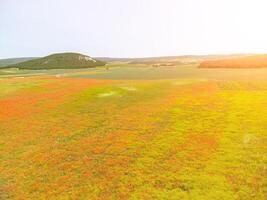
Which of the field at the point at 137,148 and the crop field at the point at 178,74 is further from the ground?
the crop field at the point at 178,74

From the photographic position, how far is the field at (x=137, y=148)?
1412 centimetres

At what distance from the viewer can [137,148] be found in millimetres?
19297

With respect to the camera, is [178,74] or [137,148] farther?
[178,74]

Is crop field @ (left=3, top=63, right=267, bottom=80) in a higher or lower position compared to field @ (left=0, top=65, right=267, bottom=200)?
higher

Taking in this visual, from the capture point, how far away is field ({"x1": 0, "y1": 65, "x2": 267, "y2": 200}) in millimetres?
14117

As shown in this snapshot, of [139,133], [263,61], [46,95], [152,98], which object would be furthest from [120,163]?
[263,61]

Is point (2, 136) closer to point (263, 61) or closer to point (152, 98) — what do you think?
point (152, 98)

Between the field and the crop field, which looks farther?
the crop field

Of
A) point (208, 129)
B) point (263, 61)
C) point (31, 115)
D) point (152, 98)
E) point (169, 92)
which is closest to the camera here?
point (208, 129)

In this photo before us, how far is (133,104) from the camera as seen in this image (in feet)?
108

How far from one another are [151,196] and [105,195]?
240 centimetres

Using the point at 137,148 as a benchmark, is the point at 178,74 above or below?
above

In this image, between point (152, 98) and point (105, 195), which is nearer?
point (105, 195)

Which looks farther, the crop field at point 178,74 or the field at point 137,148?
the crop field at point 178,74
